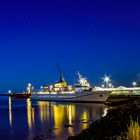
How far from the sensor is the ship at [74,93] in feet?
367

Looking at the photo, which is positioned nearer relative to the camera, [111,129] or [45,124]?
[111,129]

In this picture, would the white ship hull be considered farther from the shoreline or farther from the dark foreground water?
the shoreline

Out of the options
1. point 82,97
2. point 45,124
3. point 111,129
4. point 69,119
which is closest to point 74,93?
point 82,97

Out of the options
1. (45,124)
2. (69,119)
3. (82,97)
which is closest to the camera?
(45,124)

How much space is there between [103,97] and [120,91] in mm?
16306

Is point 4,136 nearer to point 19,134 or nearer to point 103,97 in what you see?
point 19,134

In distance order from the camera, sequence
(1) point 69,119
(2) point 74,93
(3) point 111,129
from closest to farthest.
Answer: (3) point 111,129, (1) point 69,119, (2) point 74,93

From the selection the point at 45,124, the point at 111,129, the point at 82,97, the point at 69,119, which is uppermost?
the point at 82,97

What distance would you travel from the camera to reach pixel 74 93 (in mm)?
125812

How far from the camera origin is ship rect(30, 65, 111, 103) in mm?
111812

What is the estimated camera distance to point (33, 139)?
36.0 meters

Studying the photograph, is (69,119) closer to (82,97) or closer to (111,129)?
(111,129)

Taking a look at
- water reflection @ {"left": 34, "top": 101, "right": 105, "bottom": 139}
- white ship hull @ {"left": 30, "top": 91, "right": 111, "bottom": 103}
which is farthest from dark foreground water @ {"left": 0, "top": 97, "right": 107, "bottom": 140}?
white ship hull @ {"left": 30, "top": 91, "right": 111, "bottom": 103}

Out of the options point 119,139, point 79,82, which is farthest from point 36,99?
point 119,139
